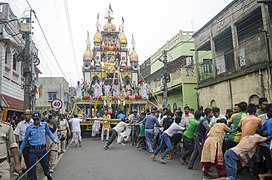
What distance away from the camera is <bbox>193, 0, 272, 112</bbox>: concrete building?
13875 mm

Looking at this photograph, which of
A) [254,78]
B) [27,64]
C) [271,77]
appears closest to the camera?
[27,64]

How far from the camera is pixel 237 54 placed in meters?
16.8

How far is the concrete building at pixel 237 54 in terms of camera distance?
45.5 ft

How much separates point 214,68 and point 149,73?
19.4 m

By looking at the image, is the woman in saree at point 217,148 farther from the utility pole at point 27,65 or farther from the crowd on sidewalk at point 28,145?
the utility pole at point 27,65

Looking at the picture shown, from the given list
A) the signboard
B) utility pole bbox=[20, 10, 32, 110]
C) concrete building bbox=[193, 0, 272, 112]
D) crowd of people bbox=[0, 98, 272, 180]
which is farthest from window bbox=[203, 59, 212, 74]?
utility pole bbox=[20, 10, 32, 110]

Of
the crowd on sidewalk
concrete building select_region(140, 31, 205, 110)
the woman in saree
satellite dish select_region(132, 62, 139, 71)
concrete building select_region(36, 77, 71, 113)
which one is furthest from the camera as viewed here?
concrete building select_region(36, 77, 71, 113)

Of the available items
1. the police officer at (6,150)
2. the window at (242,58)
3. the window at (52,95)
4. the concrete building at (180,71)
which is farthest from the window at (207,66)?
the window at (52,95)

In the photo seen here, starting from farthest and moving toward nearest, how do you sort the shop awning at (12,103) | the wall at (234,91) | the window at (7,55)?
the window at (7,55), the shop awning at (12,103), the wall at (234,91)

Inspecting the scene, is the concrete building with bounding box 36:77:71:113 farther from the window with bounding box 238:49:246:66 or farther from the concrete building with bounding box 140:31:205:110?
the window with bounding box 238:49:246:66

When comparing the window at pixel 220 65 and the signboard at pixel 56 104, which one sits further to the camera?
the window at pixel 220 65

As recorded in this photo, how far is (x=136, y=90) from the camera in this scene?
27.6 meters

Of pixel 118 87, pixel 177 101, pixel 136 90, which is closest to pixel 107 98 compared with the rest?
pixel 118 87

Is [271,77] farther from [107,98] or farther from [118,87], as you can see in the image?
[118,87]
